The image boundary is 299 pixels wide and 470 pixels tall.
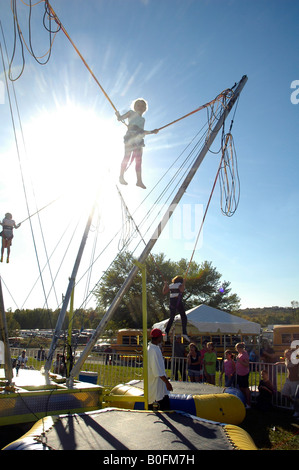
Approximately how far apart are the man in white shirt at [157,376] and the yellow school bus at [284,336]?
17330 millimetres

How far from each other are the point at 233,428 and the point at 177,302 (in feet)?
10.8

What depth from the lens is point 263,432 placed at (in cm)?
615

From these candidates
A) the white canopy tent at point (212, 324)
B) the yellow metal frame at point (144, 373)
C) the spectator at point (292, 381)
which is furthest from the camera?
the white canopy tent at point (212, 324)

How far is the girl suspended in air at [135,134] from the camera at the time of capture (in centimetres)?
623

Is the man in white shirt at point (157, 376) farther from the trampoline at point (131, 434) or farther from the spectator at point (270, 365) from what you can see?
the spectator at point (270, 365)

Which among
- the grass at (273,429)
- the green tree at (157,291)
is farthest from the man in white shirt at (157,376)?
the green tree at (157,291)

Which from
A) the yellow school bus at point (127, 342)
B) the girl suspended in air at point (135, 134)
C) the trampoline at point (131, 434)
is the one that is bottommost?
the yellow school bus at point (127, 342)

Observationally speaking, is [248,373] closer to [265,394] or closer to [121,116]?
[265,394]

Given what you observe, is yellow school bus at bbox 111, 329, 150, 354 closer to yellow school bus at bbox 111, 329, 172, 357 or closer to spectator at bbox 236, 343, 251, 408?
yellow school bus at bbox 111, 329, 172, 357

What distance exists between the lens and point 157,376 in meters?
5.06


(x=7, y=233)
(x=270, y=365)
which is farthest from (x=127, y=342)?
(x=7, y=233)

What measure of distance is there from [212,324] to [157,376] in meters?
10.9

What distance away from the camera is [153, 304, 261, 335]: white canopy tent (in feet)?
50.1
